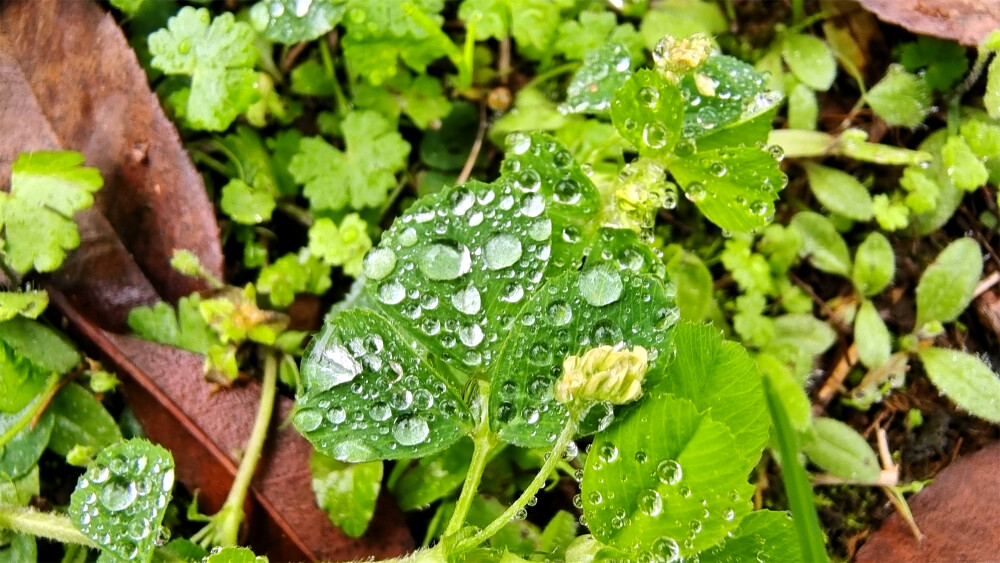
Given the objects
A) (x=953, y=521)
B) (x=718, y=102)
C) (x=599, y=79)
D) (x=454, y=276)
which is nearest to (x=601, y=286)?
(x=454, y=276)

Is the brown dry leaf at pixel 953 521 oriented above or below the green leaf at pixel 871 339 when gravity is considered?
below

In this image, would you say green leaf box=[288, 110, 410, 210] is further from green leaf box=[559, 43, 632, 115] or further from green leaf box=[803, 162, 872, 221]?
green leaf box=[803, 162, 872, 221]

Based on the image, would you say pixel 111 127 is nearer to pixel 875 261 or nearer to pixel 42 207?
pixel 42 207

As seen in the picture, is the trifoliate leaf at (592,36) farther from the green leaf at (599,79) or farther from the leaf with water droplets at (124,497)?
the leaf with water droplets at (124,497)

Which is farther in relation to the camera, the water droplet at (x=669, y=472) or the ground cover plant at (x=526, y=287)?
the ground cover plant at (x=526, y=287)

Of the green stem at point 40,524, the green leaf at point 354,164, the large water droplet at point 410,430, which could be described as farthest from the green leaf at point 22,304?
the large water droplet at point 410,430

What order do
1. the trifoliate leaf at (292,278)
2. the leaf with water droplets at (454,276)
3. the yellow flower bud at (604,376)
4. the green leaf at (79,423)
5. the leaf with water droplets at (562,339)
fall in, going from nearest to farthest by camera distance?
the yellow flower bud at (604,376) → the leaf with water droplets at (562,339) → the leaf with water droplets at (454,276) → the green leaf at (79,423) → the trifoliate leaf at (292,278)

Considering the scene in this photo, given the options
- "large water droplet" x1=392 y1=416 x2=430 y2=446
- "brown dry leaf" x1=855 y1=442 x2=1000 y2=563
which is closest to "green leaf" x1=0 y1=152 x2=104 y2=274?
"large water droplet" x1=392 y1=416 x2=430 y2=446
